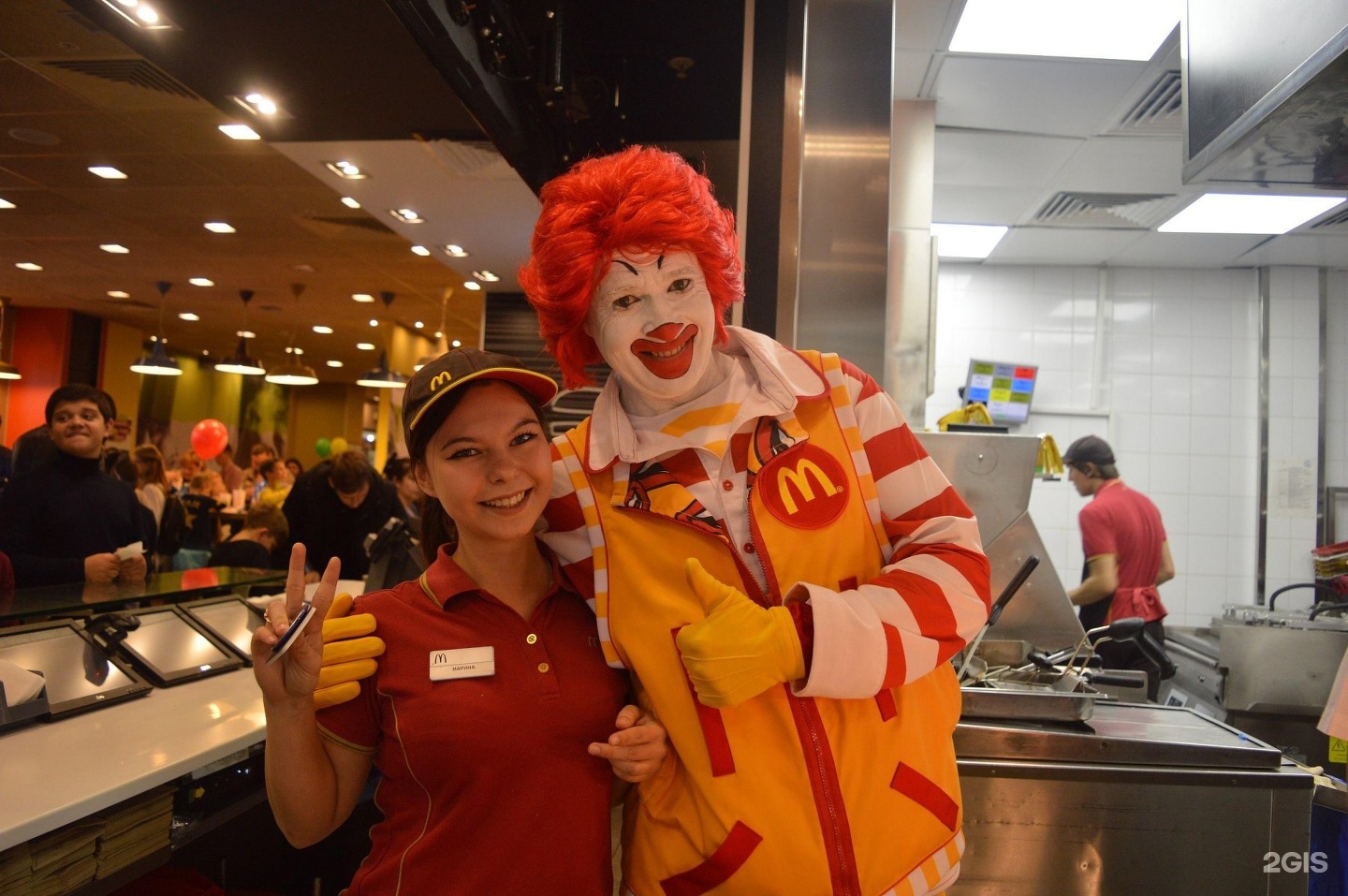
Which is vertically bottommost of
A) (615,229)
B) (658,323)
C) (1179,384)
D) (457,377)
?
(457,377)

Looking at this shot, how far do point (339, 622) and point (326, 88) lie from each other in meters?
2.80

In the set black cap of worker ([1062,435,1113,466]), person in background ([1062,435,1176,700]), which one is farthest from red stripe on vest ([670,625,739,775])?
black cap of worker ([1062,435,1113,466])

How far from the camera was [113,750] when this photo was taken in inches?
68.9

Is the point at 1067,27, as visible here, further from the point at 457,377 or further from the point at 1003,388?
the point at 1003,388

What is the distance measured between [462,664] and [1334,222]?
6276 millimetres

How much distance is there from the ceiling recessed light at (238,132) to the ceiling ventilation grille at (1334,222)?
20.8 feet

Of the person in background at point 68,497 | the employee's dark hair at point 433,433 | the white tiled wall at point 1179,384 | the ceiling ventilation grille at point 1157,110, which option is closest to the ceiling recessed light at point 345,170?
the person in background at point 68,497

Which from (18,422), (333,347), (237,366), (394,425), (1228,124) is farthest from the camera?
(333,347)

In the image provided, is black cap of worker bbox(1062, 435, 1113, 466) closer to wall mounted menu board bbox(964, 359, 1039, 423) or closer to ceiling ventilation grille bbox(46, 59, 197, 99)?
wall mounted menu board bbox(964, 359, 1039, 423)

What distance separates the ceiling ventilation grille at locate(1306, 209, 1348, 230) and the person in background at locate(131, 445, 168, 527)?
7876 mm

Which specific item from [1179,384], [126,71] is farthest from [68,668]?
[1179,384]

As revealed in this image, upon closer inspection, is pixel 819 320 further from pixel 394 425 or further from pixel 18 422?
pixel 18 422

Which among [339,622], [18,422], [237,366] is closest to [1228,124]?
[339,622]

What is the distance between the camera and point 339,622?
4.02 feet
